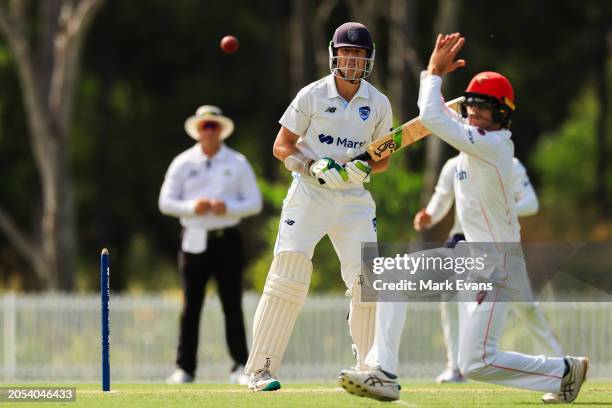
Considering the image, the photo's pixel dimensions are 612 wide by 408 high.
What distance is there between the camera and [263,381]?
7938 millimetres

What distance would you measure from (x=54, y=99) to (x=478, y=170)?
11.4 m

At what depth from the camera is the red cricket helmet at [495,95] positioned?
7621 mm

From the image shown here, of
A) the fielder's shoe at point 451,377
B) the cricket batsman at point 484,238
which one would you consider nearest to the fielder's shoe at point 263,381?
the cricket batsman at point 484,238

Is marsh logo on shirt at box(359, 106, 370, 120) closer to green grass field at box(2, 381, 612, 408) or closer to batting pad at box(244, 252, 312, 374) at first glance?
batting pad at box(244, 252, 312, 374)

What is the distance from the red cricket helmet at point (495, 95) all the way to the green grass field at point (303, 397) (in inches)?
56.0

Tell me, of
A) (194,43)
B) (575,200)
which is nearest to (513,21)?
(575,200)

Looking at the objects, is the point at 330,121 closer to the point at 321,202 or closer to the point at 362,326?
the point at 321,202

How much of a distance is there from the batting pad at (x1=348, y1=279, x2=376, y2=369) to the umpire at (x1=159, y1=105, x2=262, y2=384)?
265 cm

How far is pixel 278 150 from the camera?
792 cm

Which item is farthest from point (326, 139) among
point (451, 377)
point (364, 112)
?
point (451, 377)

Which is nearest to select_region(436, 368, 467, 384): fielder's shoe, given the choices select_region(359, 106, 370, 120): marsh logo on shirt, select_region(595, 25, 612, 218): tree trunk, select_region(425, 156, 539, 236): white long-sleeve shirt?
select_region(425, 156, 539, 236): white long-sleeve shirt

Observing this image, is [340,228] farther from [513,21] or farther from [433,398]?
[513,21]

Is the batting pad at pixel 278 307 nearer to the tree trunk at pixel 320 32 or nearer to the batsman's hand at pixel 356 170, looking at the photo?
the batsman's hand at pixel 356 170

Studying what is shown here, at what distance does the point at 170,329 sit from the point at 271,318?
363 inches
